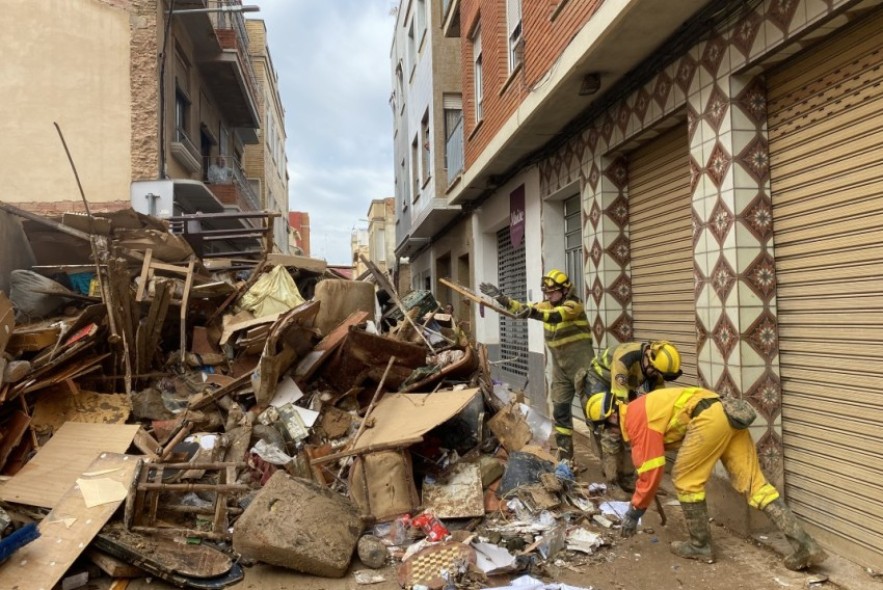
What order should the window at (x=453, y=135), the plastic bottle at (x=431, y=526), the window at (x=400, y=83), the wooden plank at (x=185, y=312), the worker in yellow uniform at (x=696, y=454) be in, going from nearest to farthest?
1. the worker in yellow uniform at (x=696, y=454)
2. the plastic bottle at (x=431, y=526)
3. the wooden plank at (x=185, y=312)
4. the window at (x=453, y=135)
5. the window at (x=400, y=83)

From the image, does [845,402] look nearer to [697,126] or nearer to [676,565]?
[676,565]

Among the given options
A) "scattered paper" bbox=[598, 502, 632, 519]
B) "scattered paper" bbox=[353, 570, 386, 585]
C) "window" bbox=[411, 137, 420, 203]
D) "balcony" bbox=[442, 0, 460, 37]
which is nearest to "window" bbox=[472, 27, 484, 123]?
"balcony" bbox=[442, 0, 460, 37]

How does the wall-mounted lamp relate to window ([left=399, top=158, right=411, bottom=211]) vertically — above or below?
below

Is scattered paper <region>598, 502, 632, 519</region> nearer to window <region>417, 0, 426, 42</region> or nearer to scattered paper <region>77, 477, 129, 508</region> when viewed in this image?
scattered paper <region>77, 477, 129, 508</region>

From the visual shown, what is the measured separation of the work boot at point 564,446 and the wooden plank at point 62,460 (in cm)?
373

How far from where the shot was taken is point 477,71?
1060cm

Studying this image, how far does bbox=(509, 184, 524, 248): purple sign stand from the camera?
893cm

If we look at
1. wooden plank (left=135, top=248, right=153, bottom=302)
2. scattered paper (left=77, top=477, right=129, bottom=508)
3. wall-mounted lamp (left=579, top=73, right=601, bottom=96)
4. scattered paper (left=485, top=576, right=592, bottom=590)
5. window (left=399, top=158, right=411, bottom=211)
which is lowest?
scattered paper (left=485, top=576, right=592, bottom=590)

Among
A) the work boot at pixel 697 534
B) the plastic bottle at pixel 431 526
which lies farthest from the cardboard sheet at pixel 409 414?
the work boot at pixel 697 534

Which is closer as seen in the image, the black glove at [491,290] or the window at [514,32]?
the black glove at [491,290]

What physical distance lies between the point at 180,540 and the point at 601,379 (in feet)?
11.1

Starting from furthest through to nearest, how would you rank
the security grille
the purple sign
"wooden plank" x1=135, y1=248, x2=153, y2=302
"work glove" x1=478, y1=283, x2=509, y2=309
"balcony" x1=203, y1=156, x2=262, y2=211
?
"balcony" x1=203, y1=156, x2=262, y2=211, the security grille, the purple sign, "wooden plank" x1=135, y1=248, x2=153, y2=302, "work glove" x1=478, y1=283, x2=509, y2=309

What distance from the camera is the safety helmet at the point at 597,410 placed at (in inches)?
167

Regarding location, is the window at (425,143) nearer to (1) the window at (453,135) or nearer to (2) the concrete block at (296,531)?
(1) the window at (453,135)
